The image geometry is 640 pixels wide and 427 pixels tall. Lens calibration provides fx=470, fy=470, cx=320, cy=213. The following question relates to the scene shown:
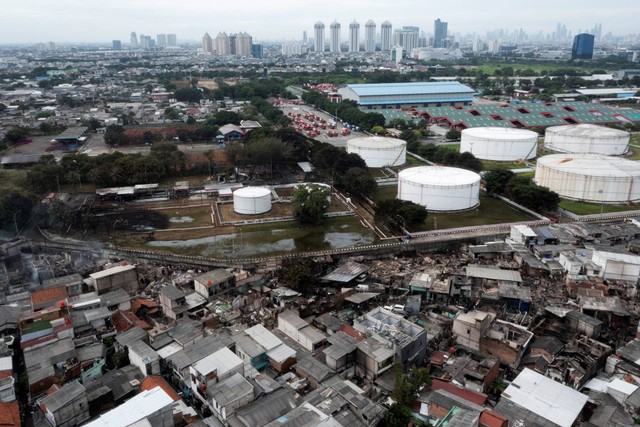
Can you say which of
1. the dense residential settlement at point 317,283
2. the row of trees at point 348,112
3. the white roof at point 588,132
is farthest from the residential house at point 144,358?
the white roof at point 588,132

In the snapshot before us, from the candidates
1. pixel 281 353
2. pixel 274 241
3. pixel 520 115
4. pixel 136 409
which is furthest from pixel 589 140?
pixel 136 409

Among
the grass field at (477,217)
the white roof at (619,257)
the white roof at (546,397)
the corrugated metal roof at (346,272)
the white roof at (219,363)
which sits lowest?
the grass field at (477,217)

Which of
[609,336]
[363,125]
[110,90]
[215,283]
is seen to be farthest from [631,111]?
[110,90]

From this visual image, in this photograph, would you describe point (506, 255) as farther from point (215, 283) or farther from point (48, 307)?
point (48, 307)

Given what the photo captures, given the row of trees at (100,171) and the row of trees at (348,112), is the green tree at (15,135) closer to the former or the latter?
the row of trees at (100,171)

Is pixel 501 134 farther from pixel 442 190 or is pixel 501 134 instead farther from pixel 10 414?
pixel 10 414

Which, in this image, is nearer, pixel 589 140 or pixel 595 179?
pixel 595 179
